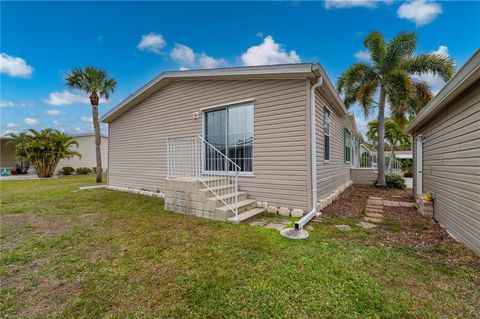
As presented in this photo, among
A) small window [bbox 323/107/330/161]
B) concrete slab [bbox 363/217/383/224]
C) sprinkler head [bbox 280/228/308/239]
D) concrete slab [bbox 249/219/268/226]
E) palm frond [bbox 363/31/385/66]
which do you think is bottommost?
concrete slab [bbox 363/217/383/224]

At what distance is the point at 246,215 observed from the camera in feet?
16.1

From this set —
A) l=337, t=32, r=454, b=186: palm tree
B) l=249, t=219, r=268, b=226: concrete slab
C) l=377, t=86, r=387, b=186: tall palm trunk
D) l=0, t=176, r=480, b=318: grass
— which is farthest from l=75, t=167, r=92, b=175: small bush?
l=377, t=86, r=387, b=186: tall palm trunk

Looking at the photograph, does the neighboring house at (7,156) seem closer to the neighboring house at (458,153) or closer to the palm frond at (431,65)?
the neighboring house at (458,153)

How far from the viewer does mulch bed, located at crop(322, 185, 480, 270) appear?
307 cm

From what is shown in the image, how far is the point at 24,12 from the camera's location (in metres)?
8.73

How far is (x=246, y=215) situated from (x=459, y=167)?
3.86m

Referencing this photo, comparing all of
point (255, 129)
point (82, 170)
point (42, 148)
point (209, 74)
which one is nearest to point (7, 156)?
point (82, 170)

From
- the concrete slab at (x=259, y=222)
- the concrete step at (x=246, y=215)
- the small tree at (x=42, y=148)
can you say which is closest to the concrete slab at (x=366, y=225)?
the concrete slab at (x=259, y=222)

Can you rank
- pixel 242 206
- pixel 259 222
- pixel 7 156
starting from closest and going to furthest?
pixel 259 222
pixel 242 206
pixel 7 156

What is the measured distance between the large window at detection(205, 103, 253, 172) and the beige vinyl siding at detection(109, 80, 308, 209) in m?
0.23

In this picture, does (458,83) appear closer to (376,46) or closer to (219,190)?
(219,190)

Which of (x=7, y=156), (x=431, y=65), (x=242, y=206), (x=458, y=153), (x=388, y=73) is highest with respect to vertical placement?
(x=431, y=65)

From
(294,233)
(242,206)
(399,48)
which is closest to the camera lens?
(294,233)

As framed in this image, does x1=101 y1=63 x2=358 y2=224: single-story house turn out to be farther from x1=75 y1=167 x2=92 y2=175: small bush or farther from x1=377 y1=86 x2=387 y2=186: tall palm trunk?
x1=75 y1=167 x2=92 y2=175: small bush
